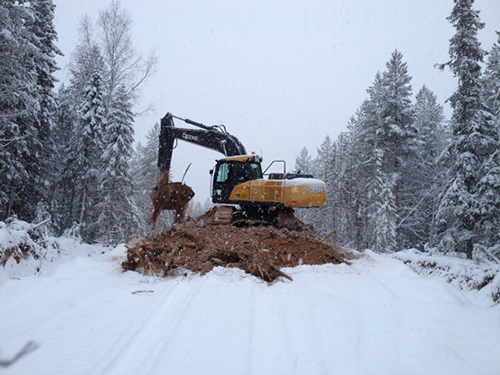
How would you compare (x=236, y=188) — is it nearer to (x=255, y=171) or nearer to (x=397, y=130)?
(x=255, y=171)

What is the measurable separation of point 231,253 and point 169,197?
565cm

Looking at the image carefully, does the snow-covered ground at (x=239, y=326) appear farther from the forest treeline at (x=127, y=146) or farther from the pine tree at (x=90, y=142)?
the pine tree at (x=90, y=142)

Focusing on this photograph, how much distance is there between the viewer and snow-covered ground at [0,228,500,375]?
2842 millimetres

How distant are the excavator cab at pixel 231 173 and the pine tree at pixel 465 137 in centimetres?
997

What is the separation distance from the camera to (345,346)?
3.26 m

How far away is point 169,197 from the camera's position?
36.8 ft

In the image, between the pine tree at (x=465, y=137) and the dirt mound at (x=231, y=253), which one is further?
the pine tree at (x=465, y=137)

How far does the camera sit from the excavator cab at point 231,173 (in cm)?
1105

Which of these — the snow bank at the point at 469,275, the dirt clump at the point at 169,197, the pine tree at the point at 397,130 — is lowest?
the snow bank at the point at 469,275

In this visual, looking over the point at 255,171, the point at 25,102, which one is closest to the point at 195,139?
the point at 255,171

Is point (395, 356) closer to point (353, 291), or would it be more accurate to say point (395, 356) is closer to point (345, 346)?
point (345, 346)

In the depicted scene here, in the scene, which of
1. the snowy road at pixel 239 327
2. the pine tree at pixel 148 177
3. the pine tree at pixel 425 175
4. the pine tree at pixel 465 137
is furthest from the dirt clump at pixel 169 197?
the pine tree at pixel 148 177

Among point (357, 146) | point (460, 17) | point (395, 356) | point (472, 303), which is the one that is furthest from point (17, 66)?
point (357, 146)

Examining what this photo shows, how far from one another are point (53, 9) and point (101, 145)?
884 centimetres
